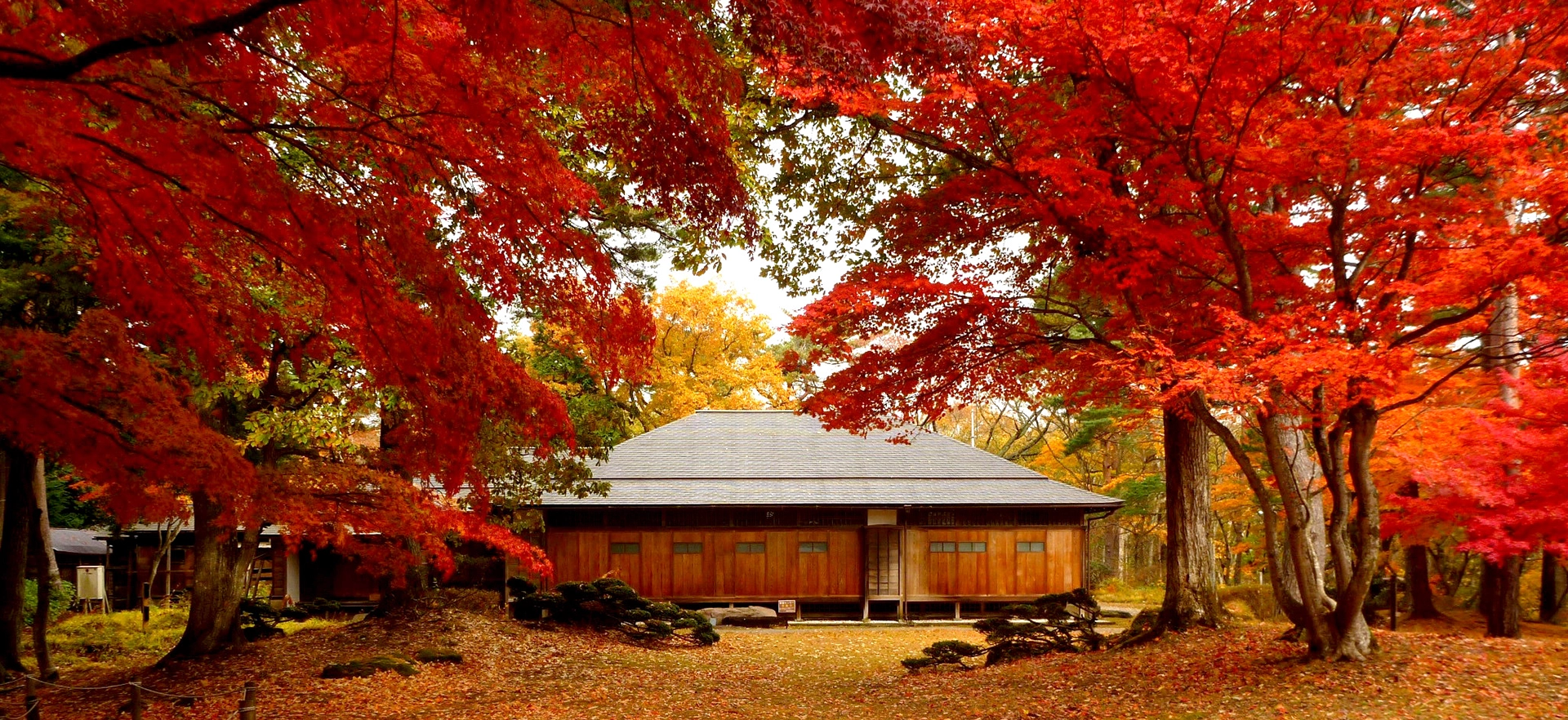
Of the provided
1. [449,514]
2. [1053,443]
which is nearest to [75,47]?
[449,514]

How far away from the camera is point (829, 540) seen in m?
19.8

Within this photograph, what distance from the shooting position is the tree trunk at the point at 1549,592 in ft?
45.2

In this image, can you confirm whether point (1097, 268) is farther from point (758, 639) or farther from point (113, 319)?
point (758, 639)

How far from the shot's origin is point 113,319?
7371 mm

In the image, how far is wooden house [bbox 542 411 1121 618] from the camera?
63.1ft

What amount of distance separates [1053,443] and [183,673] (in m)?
28.7

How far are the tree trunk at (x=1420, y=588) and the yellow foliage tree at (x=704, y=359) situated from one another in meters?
18.9

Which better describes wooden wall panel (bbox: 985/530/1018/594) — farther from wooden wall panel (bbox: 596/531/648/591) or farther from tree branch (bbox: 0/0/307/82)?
tree branch (bbox: 0/0/307/82)

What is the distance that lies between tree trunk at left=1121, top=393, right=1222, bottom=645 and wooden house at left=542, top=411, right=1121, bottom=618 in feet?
26.0

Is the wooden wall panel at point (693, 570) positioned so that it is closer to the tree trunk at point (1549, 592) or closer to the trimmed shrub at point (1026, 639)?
the trimmed shrub at point (1026, 639)

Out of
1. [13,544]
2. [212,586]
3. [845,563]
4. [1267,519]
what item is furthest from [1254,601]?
[13,544]

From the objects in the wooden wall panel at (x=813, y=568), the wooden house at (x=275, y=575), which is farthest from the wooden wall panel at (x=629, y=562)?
the wooden house at (x=275, y=575)

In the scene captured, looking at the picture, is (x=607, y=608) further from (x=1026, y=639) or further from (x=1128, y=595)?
(x=1128, y=595)

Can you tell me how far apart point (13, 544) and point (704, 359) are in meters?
20.6
